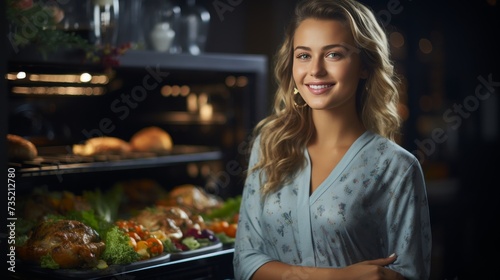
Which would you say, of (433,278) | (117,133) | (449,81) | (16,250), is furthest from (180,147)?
(449,81)

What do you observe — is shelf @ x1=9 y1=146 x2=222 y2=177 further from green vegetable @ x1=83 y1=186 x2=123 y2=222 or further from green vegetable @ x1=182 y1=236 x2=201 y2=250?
green vegetable @ x1=182 y1=236 x2=201 y2=250

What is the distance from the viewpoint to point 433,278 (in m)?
5.81

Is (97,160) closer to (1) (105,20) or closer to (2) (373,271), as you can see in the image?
(1) (105,20)

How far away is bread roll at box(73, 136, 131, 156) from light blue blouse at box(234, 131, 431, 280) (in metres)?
1.47

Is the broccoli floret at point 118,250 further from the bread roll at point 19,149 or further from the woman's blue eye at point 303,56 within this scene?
the woman's blue eye at point 303,56

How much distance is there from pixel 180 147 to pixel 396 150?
2.19 metres

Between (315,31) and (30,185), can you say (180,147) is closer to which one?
(30,185)

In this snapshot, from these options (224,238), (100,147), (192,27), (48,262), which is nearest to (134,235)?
(48,262)

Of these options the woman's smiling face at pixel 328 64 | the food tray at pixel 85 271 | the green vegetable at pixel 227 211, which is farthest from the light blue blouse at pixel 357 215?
the green vegetable at pixel 227 211

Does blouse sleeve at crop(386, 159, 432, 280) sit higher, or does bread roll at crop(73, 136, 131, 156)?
bread roll at crop(73, 136, 131, 156)

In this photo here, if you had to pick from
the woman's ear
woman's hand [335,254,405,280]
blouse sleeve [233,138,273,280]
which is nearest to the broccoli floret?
blouse sleeve [233,138,273,280]

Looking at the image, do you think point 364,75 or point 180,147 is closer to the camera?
point 364,75

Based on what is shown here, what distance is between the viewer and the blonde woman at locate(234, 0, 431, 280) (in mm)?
2352

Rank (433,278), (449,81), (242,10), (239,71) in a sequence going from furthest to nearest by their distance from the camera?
1. (449,81)
2. (433,278)
3. (242,10)
4. (239,71)
